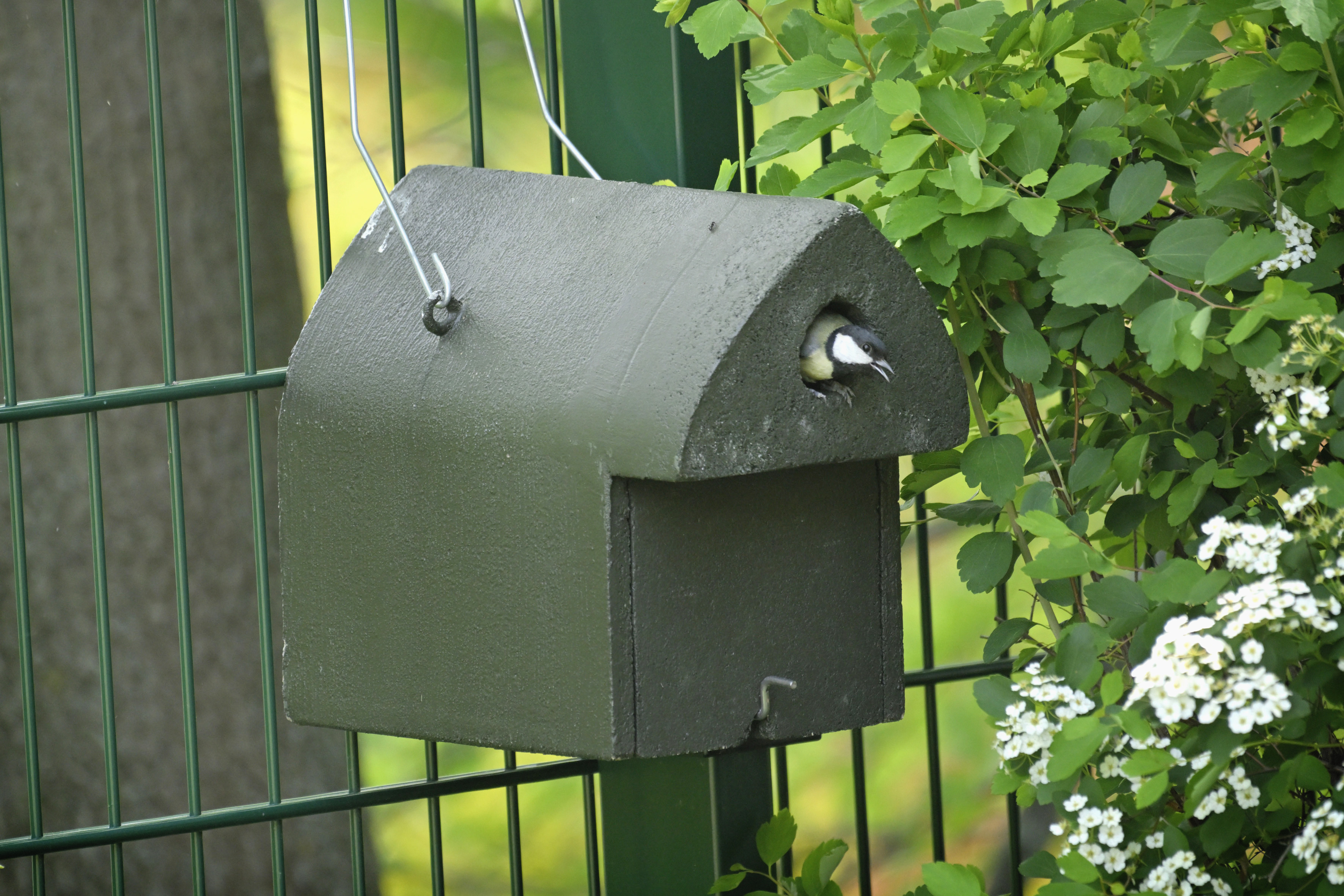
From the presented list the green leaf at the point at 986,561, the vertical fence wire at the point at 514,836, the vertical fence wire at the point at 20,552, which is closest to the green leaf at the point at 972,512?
the green leaf at the point at 986,561

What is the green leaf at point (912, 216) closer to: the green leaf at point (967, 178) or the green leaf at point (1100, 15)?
the green leaf at point (967, 178)

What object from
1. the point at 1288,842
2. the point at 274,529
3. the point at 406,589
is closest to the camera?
the point at 1288,842

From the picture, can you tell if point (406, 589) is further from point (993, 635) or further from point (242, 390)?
point (993, 635)

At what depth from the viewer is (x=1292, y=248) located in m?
1.56

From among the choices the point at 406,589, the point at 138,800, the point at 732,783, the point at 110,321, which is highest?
the point at 110,321

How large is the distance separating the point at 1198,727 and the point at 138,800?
→ 2.53 m

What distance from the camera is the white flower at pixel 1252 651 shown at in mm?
1256

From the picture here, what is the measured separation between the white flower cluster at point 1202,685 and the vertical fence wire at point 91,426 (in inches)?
55.6

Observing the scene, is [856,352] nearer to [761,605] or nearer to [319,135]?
[761,605]

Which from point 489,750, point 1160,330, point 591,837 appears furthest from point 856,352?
point 489,750

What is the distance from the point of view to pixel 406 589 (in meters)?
1.66

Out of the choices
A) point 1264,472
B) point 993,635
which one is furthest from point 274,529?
point 1264,472

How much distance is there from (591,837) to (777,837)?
1.16 feet

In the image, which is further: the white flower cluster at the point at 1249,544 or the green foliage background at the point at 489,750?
the green foliage background at the point at 489,750
